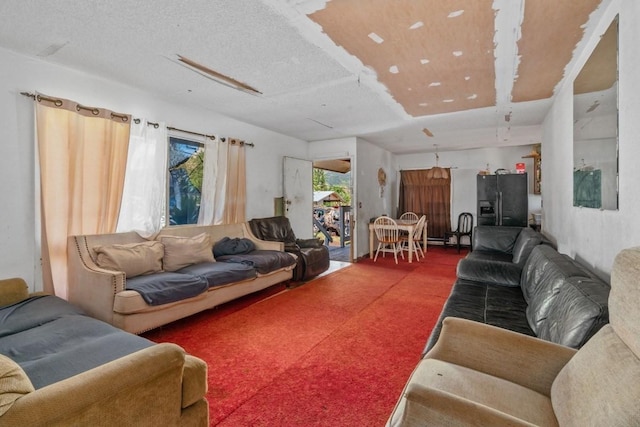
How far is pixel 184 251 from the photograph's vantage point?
3.39 meters

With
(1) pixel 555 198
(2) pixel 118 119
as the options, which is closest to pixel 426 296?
(1) pixel 555 198

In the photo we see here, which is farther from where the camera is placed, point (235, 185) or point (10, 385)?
point (235, 185)

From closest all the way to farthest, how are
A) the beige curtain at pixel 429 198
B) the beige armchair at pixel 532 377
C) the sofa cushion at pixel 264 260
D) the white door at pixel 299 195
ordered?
the beige armchair at pixel 532 377, the sofa cushion at pixel 264 260, the white door at pixel 299 195, the beige curtain at pixel 429 198

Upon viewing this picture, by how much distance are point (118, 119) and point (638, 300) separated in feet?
13.0

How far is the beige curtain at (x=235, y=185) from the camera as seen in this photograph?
4414mm

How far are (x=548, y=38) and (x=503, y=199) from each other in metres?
4.89

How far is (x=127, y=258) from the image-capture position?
2.89 m

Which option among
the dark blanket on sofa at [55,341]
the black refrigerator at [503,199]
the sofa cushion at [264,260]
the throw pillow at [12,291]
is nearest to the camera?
the dark blanket on sofa at [55,341]

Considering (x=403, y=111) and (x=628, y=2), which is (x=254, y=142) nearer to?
(x=403, y=111)

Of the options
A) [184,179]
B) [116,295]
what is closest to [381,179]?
[184,179]

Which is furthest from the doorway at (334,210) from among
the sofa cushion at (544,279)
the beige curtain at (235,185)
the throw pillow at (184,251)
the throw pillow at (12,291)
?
the throw pillow at (12,291)

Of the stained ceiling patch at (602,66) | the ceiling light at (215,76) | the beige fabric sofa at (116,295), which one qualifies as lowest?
the beige fabric sofa at (116,295)

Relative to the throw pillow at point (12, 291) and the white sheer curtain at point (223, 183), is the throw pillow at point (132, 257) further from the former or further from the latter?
the white sheer curtain at point (223, 183)

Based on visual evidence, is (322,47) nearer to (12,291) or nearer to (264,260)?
(264,260)
